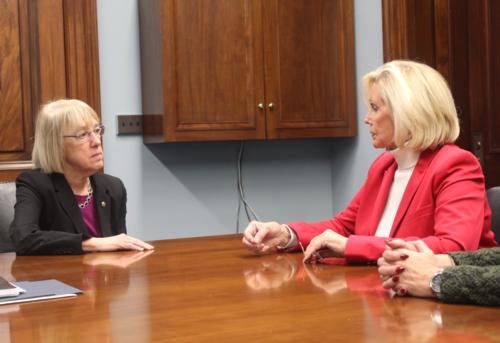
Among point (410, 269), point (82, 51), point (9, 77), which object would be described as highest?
point (82, 51)

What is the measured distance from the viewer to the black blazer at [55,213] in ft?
7.82

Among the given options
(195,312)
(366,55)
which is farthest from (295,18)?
(195,312)

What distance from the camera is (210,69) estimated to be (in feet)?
12.2

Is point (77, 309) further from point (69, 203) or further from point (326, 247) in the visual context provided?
point (69, 203)

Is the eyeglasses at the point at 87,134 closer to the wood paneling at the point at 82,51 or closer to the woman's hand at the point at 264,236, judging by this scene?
the wood paneling at the point at 82,51

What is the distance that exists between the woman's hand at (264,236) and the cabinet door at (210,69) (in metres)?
1.54

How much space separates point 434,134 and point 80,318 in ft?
3.63

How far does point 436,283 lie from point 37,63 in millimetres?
2725

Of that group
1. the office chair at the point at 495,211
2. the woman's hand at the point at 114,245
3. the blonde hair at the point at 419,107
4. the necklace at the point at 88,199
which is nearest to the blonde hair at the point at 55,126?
the necklace at the point at 88,199

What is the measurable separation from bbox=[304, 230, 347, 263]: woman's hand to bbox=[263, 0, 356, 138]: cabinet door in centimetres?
195

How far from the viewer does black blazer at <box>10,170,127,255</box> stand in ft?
7.82

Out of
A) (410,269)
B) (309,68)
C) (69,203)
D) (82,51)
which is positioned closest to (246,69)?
(309,68)

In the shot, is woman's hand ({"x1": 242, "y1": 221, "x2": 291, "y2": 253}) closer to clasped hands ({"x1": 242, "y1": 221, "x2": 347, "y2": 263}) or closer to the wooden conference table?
clasped hands ({"x1": 242, "y1": 221, "x2": 347, "y2": 263})

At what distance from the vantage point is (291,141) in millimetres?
4277
